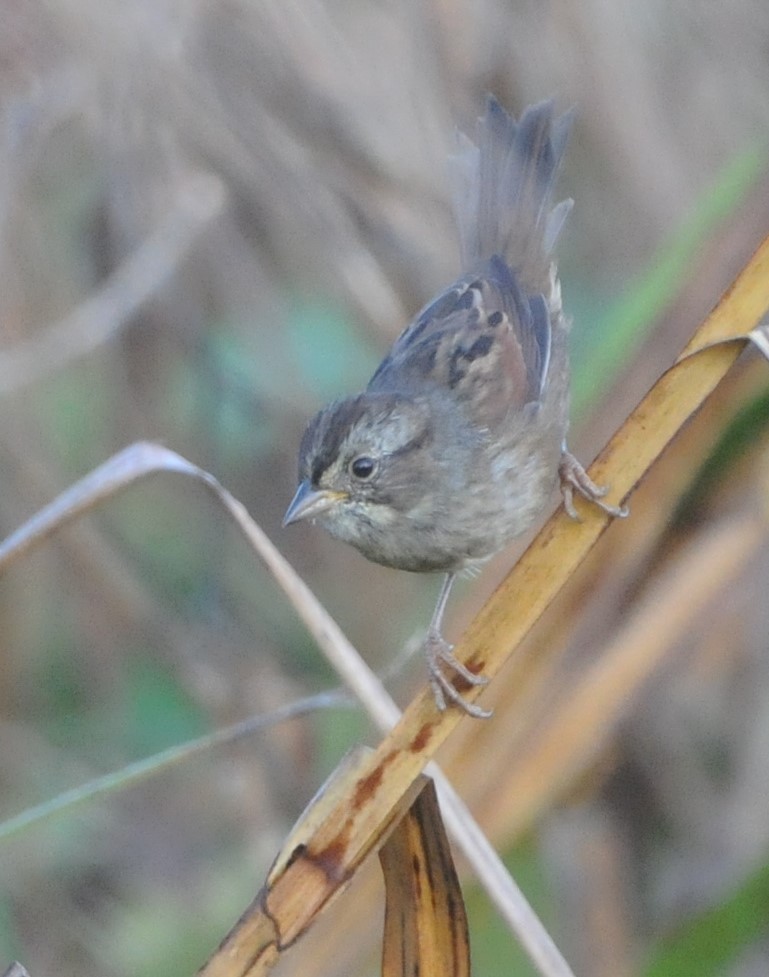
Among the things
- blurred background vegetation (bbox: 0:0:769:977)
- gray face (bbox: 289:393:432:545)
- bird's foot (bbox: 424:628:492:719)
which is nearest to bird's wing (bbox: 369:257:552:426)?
gray face (bbox: 289:393:432:545)

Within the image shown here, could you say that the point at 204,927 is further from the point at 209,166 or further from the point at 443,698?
the point at 209,166

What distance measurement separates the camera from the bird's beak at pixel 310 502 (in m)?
2.21

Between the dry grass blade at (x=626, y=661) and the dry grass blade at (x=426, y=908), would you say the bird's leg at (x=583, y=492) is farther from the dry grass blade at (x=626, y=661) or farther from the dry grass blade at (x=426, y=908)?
the dry grass blade at (x=426, y=908)

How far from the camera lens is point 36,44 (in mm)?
3002

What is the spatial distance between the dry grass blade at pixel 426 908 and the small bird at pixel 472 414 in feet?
0.86

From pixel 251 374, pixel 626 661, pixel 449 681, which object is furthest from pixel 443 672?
pixel 251 374

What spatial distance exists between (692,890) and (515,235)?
1.92 m

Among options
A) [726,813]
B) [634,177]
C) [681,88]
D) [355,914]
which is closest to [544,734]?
[355,914]

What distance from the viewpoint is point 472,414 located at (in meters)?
2.58

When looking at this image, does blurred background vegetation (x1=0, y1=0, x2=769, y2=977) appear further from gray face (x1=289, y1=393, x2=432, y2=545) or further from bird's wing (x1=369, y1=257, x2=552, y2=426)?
gray face (x1=289, y1=393, x2=432, y2=545)

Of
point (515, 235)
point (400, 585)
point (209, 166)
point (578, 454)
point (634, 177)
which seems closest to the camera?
point (578, 454)

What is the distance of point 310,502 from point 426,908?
859 mm

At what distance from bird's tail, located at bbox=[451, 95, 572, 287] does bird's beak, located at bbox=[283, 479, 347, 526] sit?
3.09 feet

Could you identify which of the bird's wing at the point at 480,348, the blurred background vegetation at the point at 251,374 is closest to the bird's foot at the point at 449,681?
the bird's wing at the point at 480,348
